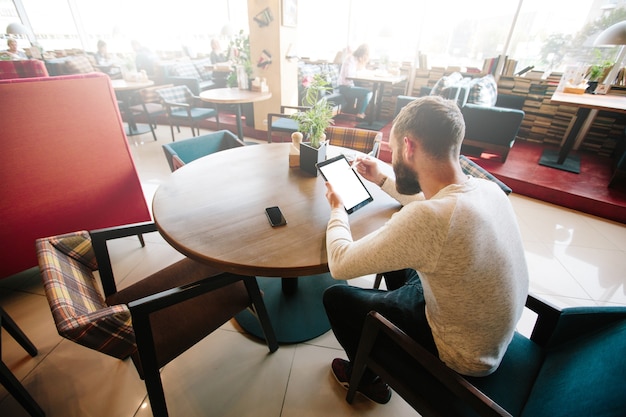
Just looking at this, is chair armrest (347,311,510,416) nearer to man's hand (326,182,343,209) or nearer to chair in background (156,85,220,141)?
man's hand (326,182,343,209)

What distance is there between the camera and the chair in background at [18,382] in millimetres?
1047

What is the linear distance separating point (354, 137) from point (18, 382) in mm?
2352

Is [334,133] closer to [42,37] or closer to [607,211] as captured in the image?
[607,211]

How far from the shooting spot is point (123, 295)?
1.17 metres

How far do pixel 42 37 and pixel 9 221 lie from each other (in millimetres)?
9403

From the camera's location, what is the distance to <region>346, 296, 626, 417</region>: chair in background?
2.18 feet

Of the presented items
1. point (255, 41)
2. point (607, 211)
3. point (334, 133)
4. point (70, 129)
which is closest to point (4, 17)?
point (255, 41)

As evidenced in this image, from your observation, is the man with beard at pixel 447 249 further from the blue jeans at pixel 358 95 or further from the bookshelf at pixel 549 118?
the bookshelf at pixel 549 118

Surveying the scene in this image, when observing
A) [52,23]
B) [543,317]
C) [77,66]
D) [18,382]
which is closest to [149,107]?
[77,66]

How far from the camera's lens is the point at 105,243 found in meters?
1.15

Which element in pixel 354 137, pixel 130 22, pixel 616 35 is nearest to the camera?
pixel 354 137

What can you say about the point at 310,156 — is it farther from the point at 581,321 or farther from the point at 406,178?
the point at 581,321

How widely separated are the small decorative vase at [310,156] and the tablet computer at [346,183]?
0.66ft

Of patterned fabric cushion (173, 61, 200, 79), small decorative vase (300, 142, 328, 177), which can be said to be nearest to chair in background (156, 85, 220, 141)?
patterned fabric cushion (173, 61, 200, 79)
